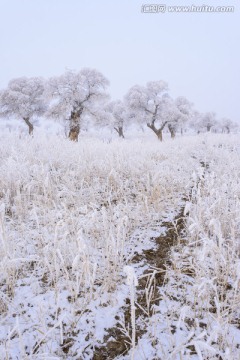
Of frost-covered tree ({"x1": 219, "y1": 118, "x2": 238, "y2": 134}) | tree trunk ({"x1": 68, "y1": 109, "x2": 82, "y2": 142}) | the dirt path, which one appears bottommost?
the dirt path

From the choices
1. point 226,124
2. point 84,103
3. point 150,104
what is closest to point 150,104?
point 150,104

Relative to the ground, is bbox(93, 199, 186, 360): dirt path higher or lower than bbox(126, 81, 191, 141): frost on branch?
lower

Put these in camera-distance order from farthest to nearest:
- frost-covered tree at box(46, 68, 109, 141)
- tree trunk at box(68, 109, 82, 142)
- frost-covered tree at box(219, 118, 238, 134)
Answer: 1. frost-covered tree at box(219, 118, 238, 134)
2. tree trunk at box(68, 109, 82, 142)
3. frost-covered tree at box(46, 68, 109, 141)

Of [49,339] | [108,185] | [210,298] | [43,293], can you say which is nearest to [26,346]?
[49,339]

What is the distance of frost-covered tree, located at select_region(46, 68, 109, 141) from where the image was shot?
19484mm

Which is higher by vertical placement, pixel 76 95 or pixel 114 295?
pixel 76 95

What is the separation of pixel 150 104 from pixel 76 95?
40.6 ft

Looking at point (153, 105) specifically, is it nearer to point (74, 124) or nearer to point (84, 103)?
point (84, 103)

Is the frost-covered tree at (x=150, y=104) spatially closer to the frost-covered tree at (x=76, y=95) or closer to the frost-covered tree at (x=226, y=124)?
the frost-covered tree at (x=76, y=95)

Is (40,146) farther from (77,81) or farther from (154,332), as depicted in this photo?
(77,81)

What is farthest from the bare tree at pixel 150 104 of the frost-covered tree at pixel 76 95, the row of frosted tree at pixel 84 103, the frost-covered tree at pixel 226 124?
the frost-covered tree at pixel 226 124

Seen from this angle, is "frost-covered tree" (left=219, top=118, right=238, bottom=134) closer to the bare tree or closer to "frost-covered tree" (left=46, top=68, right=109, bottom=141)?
the bare tree

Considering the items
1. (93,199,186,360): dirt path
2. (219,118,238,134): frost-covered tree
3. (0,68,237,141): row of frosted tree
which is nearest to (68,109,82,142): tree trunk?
(0,68,237,141): row of frosted tree

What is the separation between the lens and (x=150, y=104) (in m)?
29.5
